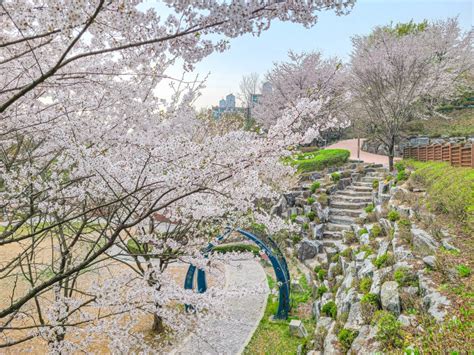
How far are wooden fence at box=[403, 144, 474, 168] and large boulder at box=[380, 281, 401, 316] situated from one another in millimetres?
4798

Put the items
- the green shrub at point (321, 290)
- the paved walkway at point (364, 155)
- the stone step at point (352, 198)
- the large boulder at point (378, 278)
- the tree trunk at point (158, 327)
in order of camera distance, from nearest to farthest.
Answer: the large boulder at point (378, 278) → the tree trunk at point (158, 327) → the green shrub at point (321, 290) → the stone step at point (352, 198) → the paved walkway at point (364, 155)

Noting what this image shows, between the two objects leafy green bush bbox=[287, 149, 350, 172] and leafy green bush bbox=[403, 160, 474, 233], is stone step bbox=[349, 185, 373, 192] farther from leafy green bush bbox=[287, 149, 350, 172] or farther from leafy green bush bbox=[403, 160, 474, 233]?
leafy green bush bbox=[403, 160, 474, 233]

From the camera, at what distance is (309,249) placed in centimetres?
888

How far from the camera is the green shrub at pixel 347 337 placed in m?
3.97

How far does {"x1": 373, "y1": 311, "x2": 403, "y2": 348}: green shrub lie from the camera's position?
128 inches

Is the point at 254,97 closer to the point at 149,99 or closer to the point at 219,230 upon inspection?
the point at 219,230

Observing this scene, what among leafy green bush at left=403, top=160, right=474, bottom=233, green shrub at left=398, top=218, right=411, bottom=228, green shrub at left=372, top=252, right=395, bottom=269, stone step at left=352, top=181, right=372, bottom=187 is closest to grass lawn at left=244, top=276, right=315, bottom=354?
green shrub at left=372, top=252, right=395, bottom=269

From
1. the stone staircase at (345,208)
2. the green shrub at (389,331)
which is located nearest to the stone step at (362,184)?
the stone staircase at (345,208)

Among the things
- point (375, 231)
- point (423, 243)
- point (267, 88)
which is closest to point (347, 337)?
point (423, 243)

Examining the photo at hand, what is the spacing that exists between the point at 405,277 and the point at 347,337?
3.55 feet

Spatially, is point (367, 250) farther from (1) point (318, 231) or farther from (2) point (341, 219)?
(2) point (341, 219)

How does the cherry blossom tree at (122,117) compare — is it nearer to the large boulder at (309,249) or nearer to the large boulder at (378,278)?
the large boulder at (378,278)

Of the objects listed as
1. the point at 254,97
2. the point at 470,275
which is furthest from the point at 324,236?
the point at 254,97

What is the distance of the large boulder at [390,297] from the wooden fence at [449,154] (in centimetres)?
480
